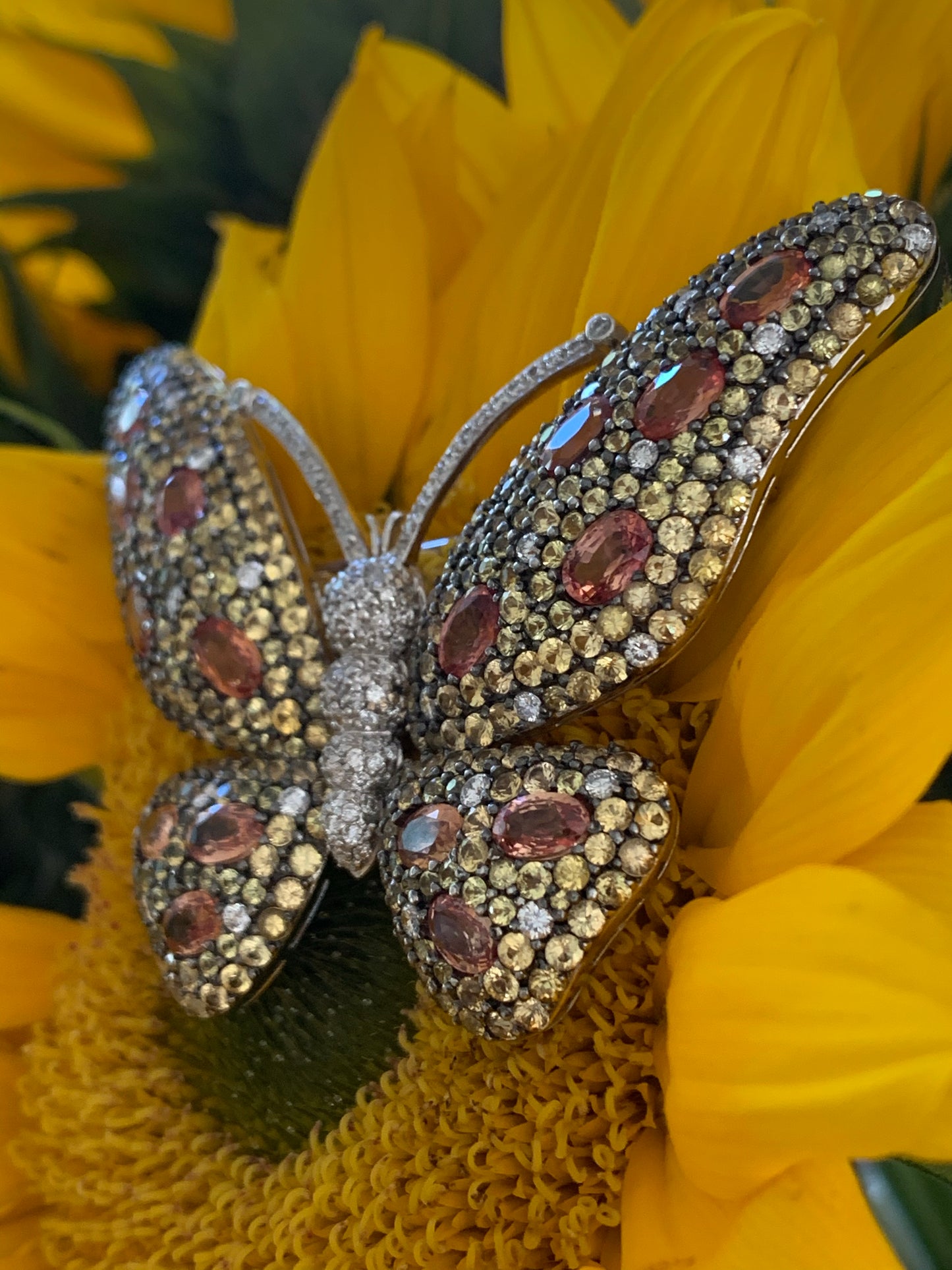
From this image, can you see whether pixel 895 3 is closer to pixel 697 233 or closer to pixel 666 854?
pixel 697 233

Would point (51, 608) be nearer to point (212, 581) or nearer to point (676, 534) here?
point (212, 581)

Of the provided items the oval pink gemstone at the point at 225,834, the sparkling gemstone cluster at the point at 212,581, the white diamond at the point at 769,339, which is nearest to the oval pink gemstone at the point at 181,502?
the sparkling gemstone cluster at the point at 212,581

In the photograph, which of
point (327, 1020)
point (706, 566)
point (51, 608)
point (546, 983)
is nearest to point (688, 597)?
point (706, 566)

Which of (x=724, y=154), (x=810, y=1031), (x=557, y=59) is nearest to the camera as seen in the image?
(x=810, y=1031)

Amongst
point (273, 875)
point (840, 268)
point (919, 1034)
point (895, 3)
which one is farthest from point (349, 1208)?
point (895, 3)

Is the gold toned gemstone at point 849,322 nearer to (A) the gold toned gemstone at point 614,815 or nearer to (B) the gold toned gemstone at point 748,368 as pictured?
(B) the gold toned gemstone at point 748,368
